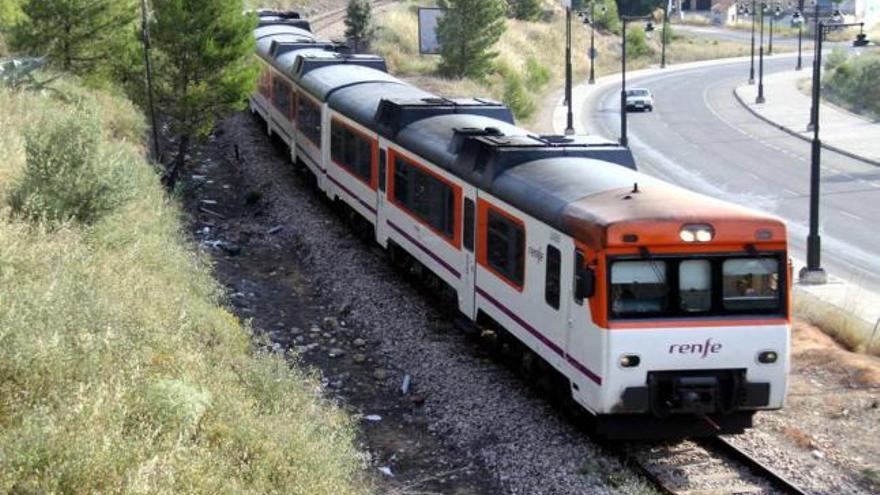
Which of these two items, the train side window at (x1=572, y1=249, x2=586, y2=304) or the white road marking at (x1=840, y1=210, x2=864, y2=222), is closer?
the train side window at (x1=572, y1=249, x2=586, y2=304)

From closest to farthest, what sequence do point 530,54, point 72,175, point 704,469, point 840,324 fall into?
point 704,469 < point 72,175 < point 840,324 < point 530,54

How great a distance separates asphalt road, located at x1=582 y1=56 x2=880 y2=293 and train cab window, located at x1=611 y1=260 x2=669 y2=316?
13.6 meters

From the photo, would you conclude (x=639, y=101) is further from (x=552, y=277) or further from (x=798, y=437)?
(x=552, y=277)

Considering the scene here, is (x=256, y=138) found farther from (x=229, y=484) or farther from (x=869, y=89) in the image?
(x=869, y=89)

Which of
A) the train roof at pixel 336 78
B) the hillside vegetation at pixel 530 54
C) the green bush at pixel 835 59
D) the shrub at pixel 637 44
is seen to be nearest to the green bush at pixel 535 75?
the hillside vegetation at pixel 530 54

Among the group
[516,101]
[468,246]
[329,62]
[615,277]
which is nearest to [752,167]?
[516,101]

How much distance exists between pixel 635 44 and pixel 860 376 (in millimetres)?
74876

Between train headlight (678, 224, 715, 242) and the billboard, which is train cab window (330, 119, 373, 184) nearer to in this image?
train headlight (678, 224, 715, 242)

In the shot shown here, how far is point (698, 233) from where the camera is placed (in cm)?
1197

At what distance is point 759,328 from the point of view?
12172 mm

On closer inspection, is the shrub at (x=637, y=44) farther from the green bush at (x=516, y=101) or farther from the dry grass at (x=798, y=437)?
the dry grass at (x=798, y=437)

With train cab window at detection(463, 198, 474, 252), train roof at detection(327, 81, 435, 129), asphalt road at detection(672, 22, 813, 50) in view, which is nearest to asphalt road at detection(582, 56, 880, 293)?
train roof at detection(327, 81, 435, 129)

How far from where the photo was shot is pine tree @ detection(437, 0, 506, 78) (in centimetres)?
5288

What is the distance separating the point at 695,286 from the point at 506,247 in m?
3.03
